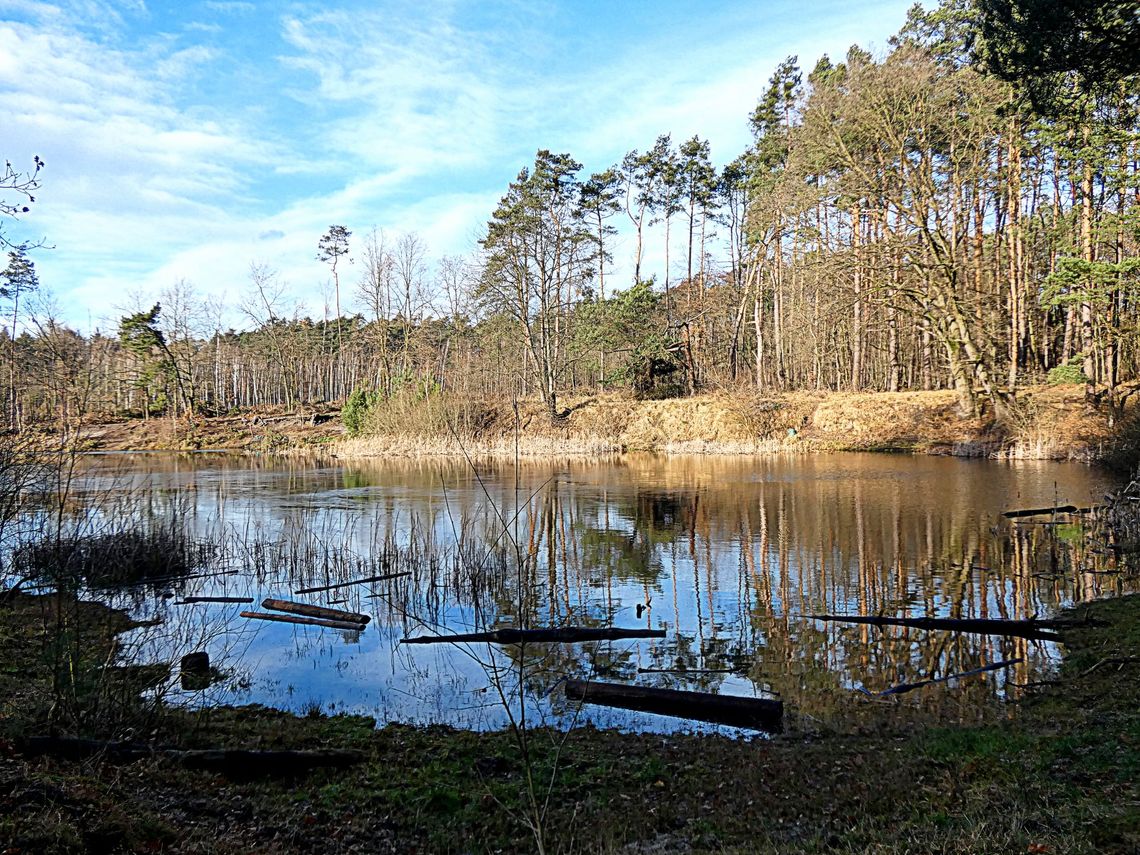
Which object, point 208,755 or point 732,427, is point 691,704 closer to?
point 208,755

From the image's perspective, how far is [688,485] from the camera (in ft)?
83.2

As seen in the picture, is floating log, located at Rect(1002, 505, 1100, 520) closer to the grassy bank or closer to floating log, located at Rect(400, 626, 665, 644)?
floating log, located at Rect(400, 626, 665, 644)

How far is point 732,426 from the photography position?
3862 centimetres

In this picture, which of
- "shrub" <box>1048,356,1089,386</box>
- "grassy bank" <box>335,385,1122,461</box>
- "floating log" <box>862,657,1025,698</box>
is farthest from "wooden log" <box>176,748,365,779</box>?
"shrub" <box>1048,356,1089,386</box>

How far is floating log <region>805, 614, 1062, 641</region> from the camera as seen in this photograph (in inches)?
341

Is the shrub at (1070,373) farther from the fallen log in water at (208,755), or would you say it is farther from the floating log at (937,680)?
the fallen log in water at (208,755)

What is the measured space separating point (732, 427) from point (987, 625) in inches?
1179

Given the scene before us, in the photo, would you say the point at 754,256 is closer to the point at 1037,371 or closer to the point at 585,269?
the point at 585,269

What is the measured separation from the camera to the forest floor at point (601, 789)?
156 inches

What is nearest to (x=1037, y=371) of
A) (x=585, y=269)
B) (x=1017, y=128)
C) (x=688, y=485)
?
(x=1017, y=128)

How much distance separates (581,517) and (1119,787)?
1542 centimetres

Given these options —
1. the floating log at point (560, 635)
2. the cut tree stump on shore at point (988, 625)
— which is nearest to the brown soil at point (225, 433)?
the floating log at point (560, 635)

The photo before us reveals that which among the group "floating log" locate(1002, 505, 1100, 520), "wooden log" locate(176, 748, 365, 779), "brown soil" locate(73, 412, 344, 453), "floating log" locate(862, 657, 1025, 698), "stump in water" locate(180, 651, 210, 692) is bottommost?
"stump in water" locate(180, 651, 210, 692)

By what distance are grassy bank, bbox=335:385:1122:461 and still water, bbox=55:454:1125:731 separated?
4965 millimetres
